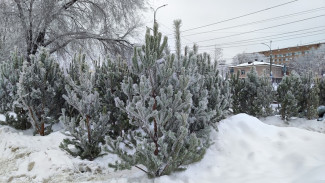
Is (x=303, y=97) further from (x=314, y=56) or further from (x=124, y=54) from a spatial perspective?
(x=314, y=56)

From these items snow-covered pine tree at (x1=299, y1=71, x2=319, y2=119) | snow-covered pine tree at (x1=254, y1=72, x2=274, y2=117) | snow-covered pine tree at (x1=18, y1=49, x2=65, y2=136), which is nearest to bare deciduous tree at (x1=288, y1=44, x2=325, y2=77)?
snow-covered pine tree at (x1=299, y1=71, x2=319, y2=119)

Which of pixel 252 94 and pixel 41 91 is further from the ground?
pixel 41 91

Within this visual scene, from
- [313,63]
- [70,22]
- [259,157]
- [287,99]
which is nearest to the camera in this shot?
[259,157]

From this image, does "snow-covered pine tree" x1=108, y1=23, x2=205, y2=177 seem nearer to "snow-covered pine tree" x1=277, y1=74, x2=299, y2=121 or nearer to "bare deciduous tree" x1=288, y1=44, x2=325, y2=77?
"snow-covered pine tree" x1=277, y1=74, x2=299, y2=121

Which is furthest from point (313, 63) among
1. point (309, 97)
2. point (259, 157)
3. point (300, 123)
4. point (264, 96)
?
point (259, 157)

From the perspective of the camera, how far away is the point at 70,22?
1150 centimetres

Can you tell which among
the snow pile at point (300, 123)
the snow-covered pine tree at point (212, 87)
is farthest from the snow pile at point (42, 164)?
the snow pile at point (300, 123)

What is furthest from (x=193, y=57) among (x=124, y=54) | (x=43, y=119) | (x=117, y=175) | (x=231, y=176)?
(x=124, y=54)

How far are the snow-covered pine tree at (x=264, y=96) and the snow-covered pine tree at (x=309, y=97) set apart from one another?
4.49 feet

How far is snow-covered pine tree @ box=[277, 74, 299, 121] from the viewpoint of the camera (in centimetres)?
878

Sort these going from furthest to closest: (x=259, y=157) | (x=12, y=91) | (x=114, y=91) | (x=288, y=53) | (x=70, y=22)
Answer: (x=288, y=53), (x=70, y=22), (x=12, y=91), (x=114, y=91), (x=259, y=157)

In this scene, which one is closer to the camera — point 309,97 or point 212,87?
point 212,87

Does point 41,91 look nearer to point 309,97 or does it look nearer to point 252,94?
point 252,94

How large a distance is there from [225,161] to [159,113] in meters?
1.60
